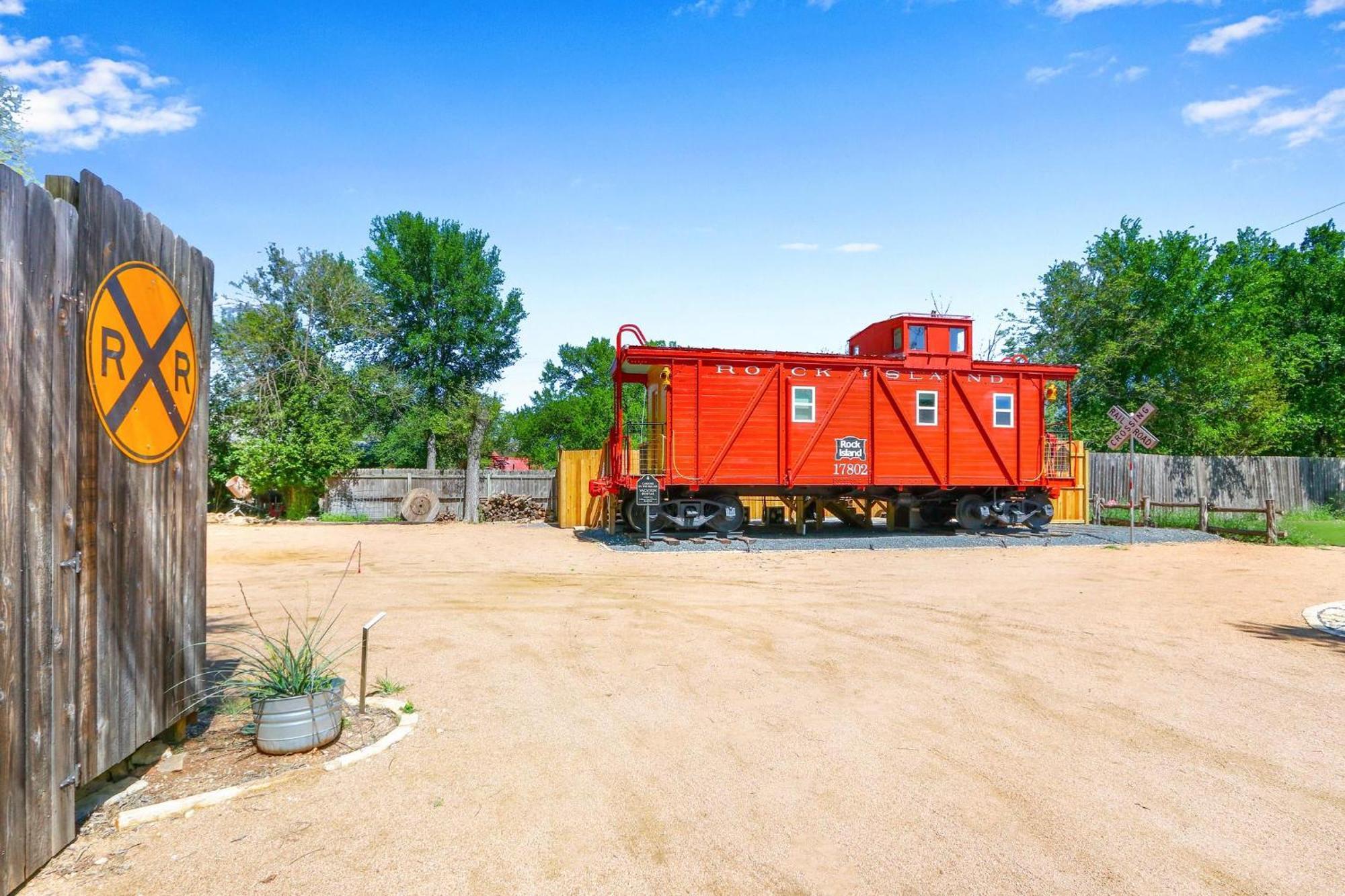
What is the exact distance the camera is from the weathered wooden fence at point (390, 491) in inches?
926

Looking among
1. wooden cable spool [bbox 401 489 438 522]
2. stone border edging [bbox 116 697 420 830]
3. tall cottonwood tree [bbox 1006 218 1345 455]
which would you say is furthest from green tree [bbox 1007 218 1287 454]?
stone border edging [bbox 116 697 420 830]

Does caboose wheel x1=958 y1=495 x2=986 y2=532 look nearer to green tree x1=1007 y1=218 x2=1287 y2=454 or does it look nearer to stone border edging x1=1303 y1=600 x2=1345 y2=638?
stone border edging x1=1303 y1=600 x2=1345 y2=638

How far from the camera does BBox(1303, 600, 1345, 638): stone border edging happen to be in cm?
774

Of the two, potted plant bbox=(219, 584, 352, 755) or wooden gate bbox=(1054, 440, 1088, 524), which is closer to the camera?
potted plant bbox=(219, 584, 352, 755)

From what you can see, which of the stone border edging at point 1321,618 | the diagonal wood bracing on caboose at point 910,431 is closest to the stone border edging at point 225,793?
the stone border edging at point 1321,618

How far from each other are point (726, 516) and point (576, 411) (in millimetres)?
34824

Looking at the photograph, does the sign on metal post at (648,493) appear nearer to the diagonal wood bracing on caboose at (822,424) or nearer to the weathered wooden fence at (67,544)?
the diagonal wood bracing on caboose at (822,424)

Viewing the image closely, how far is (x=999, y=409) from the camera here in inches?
741

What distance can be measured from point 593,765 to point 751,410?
1332 centimetres

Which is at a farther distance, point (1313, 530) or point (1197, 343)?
point (1197, 343)

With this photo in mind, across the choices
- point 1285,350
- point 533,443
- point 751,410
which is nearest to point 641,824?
point 751,410

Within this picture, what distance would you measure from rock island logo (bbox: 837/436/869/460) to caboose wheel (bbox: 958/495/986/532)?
326cm

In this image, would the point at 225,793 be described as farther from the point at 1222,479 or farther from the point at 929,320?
the point at 1222,479

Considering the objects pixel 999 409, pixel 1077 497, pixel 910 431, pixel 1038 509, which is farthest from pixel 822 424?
pixel 1077 497
